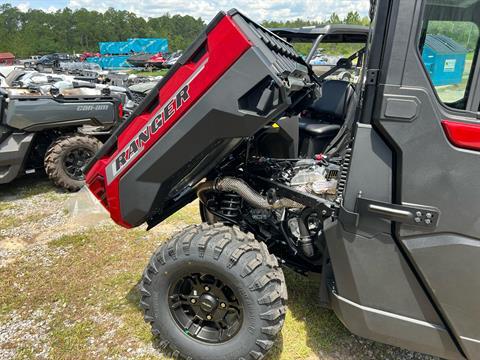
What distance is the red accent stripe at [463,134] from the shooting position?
5.14ft

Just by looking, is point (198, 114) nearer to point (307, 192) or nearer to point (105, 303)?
point (307, 192)

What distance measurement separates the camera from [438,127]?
1.61 m

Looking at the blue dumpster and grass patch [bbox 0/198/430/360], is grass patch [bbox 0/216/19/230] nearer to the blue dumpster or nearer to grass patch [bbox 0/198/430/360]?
grass patch [bbox 0/198/430/360]

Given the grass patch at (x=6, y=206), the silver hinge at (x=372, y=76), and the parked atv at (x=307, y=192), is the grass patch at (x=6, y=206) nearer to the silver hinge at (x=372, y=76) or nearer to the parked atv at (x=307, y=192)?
the parked atv at (x=307, y=192)

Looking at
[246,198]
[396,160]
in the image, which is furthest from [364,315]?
[246,198]

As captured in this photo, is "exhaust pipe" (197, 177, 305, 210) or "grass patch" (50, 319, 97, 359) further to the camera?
"grass patch" (50, 319, 97, 359)

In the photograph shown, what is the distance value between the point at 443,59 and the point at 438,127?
0.94 ft

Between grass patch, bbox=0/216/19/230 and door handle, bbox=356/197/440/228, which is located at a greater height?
door handle, bbox=356/197/440/228

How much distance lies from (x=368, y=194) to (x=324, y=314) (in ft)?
4.63

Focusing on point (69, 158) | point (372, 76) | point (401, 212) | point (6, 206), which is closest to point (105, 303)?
point (401, 212)

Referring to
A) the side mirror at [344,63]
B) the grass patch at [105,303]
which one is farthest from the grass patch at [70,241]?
the side mirror at [344,63]

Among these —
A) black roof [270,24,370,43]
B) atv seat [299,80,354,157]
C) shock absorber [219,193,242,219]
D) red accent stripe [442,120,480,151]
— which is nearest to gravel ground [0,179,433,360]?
shock absorber [219,193,242,219]

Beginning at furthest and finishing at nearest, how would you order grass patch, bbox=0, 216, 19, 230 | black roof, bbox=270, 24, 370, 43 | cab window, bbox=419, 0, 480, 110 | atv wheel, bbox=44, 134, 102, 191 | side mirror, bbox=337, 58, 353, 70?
1. atv wheel, bbox=44, 134, 102, 191
2. side mirror, bbox=337, 58, 353, 70
3. grass patch, bbox=0, 216, 19, 230
4. black roof, bbox=270, 24, 370, 43
5. cab window, bbox=419, 0, 480, 110

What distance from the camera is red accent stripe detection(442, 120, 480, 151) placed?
5.14ft
